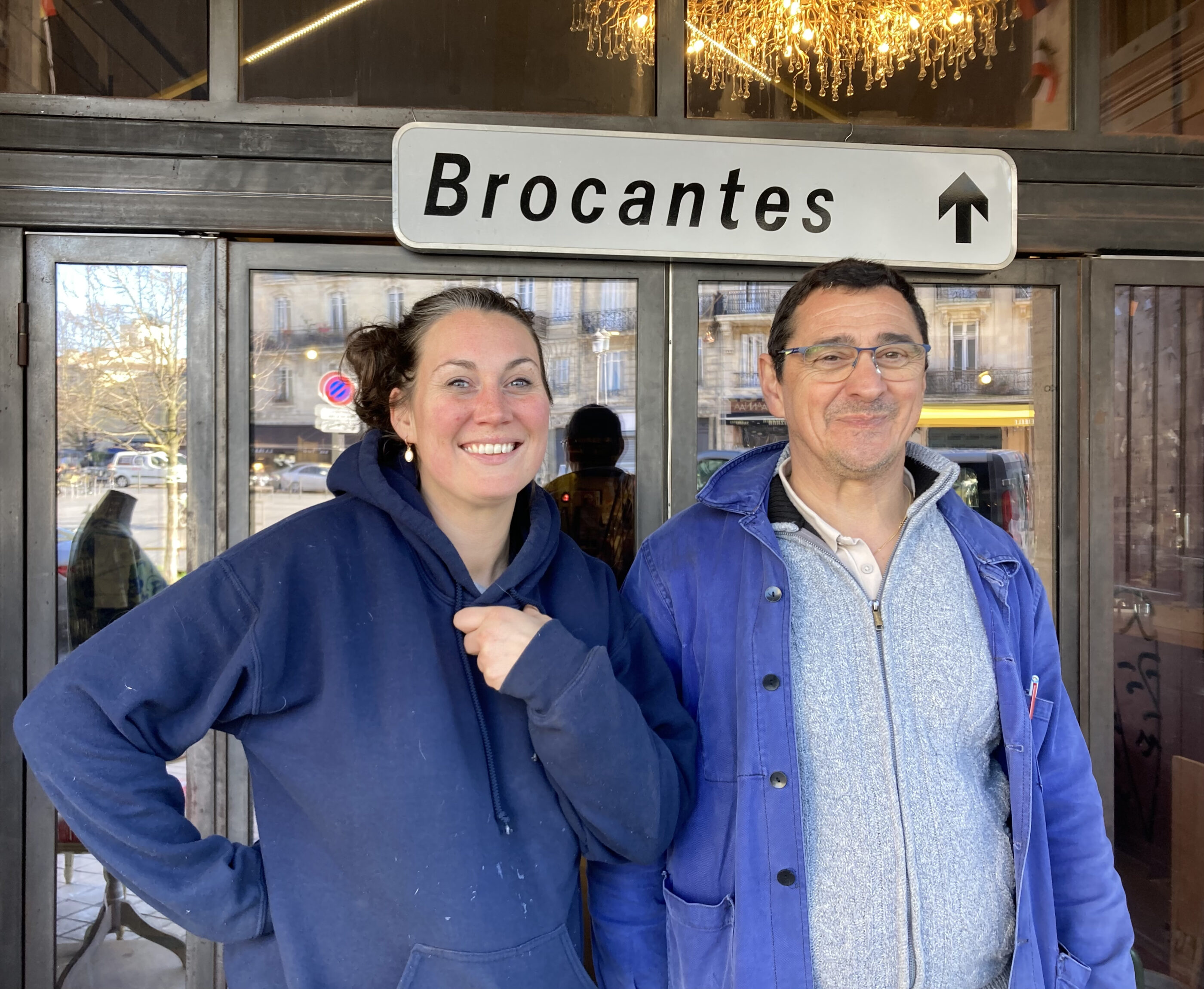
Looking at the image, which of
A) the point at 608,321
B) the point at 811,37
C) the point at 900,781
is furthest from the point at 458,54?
the point at 900,781

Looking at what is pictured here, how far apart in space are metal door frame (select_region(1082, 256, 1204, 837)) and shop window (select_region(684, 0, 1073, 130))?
0.50 metres

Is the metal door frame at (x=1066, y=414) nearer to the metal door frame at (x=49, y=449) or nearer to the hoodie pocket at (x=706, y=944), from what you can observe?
the hoodie pocket at (x=706, y=944)

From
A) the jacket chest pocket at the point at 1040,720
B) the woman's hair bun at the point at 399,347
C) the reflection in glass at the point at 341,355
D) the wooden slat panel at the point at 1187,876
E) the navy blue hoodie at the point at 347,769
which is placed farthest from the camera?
the wooden slat panel at the point at 1187,876

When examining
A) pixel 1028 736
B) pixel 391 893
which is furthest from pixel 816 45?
pixel 391 893

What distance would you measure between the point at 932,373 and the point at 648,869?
1806 mm

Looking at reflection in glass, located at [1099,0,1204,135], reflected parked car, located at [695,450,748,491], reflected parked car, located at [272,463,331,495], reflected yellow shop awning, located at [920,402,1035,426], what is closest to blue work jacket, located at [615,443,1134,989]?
reflected parked car, located at [695,450,748,491]

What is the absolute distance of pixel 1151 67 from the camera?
2.79 metres

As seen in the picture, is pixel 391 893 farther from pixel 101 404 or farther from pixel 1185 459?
pixel 1185 459

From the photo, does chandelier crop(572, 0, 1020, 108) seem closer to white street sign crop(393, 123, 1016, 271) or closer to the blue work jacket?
white street sign crop(393, 123, 1016, 271)

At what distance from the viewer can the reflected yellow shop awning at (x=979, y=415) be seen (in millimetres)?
2777

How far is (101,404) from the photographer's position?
247 centimetres

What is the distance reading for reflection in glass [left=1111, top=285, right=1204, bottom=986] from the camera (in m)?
2.76

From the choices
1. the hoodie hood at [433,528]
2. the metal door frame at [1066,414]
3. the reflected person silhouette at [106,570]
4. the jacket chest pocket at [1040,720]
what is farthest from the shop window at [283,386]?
the jacket chest pocket at [1040,720]

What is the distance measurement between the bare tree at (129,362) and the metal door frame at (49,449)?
3cm
